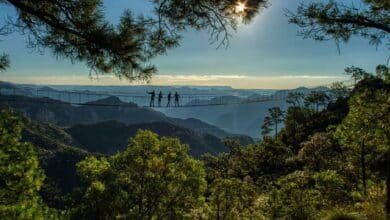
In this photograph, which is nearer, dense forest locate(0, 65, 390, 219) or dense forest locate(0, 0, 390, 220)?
dense forest locate(0, 0, 390, 220)

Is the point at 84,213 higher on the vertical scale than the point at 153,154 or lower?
lower

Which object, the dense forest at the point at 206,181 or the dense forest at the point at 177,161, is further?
the dense forest at the point at 206,181

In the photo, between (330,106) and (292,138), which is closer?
(292,138)

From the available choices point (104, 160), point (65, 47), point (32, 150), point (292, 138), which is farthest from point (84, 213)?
point (292, 138)

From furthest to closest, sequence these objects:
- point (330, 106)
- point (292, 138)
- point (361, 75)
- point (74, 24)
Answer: point (330, 106) → point (292, 138) → point (361, 75) → point (74, 24)

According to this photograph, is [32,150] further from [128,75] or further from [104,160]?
[128,75]

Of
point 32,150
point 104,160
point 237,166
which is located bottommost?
point 237,166

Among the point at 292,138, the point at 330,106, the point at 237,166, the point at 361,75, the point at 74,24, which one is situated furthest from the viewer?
the point at 330,106
